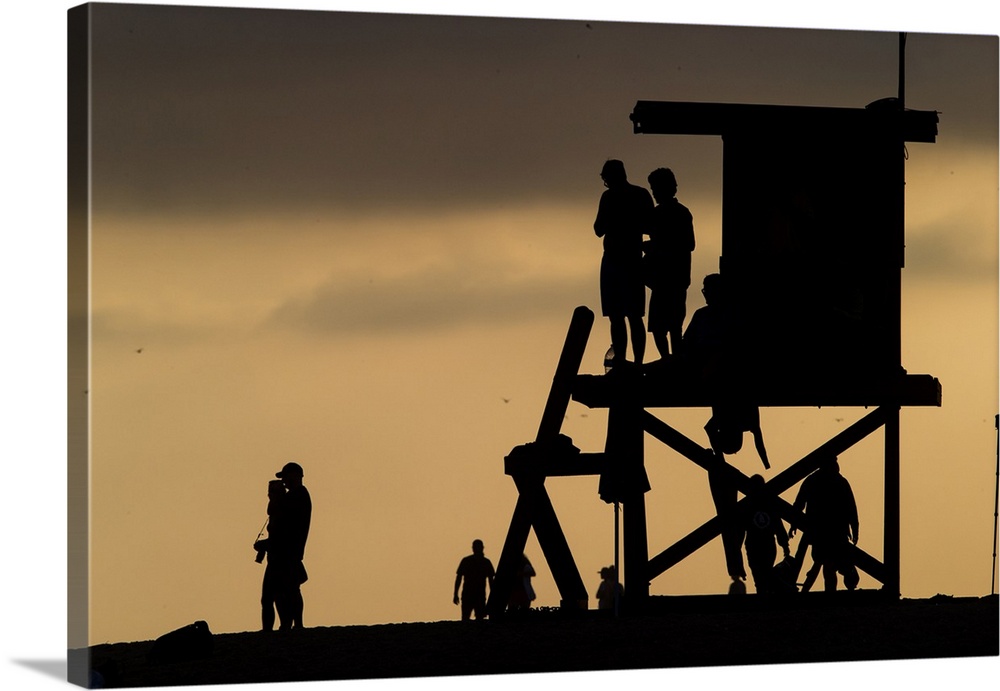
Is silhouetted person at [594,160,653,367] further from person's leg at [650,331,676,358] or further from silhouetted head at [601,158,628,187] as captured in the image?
person's leg at [650,331,676,358]

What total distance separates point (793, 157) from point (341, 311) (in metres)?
3.61

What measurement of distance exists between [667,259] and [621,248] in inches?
14.0

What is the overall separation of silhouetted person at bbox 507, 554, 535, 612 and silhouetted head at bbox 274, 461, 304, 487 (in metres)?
1.75

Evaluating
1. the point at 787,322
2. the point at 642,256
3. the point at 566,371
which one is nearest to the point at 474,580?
the point at 566,371

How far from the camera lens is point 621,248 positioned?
50.9 ft

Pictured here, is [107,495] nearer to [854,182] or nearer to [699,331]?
[699,331]

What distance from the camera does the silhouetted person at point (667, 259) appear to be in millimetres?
15539

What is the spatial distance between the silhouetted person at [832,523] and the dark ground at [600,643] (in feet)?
0.85

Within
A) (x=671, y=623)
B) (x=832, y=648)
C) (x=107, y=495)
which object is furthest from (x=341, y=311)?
(x=832, y=648)

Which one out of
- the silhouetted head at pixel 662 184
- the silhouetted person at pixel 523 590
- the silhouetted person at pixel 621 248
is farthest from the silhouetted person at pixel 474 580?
the silhouetted head at pixel 662 184

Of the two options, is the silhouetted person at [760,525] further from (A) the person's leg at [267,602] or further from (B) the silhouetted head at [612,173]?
(A) the person's leg at [267,602]

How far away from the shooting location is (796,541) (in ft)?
53.2

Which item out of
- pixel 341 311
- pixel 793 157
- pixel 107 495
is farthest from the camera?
pixel 793 157

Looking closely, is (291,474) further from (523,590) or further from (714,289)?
(714,289)
